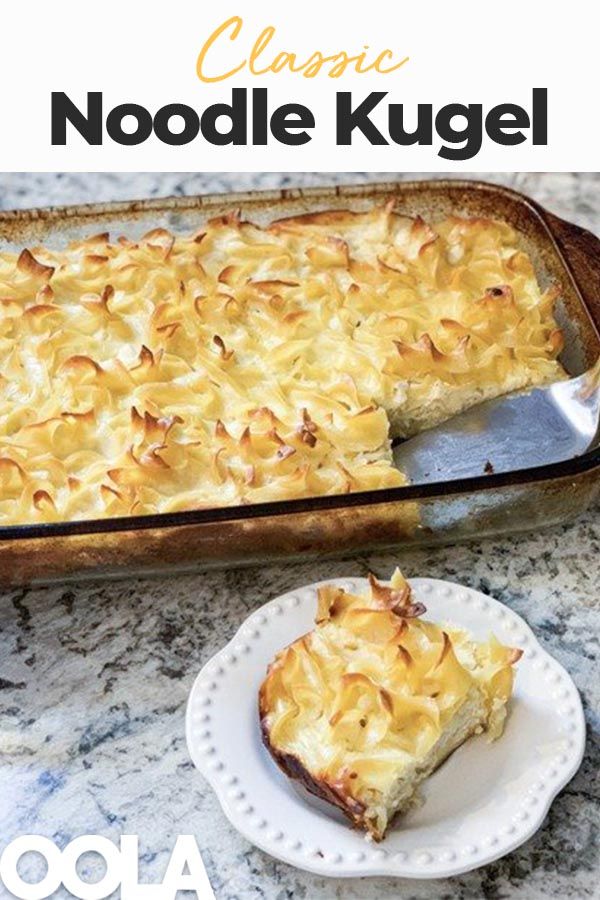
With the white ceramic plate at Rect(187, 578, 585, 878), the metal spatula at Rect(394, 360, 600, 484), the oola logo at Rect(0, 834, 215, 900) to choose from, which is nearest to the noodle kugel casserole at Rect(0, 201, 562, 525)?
the metal spatula at Rect(394, 360, 600, 484)

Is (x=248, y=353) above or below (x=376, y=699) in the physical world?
above

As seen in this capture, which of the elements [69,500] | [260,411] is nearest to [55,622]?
[69,500]

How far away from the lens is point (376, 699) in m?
2.10

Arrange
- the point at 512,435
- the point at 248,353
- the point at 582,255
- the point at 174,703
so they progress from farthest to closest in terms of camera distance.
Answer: the point at 582,255, the point at 248,353, the point at 512,435, the point at 174,703

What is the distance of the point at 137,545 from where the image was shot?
2342 millimetres

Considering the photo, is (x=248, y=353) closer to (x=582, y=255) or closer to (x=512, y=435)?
(x=512, y=435)

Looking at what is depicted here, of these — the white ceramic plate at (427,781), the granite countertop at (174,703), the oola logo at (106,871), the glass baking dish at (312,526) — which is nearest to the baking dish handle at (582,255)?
the glass baking dish at (312,526)

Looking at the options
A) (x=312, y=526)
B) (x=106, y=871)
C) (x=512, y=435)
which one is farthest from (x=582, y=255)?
(x=106, y=871)

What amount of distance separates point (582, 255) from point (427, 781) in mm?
1262

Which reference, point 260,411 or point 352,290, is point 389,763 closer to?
point 260,411

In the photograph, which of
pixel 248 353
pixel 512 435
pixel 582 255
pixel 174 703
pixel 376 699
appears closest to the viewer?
pixel 376 699

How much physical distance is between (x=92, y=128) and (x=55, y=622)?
1780 millimetres

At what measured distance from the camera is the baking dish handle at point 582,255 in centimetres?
285

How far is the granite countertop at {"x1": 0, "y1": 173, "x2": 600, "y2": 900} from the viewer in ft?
6.89
